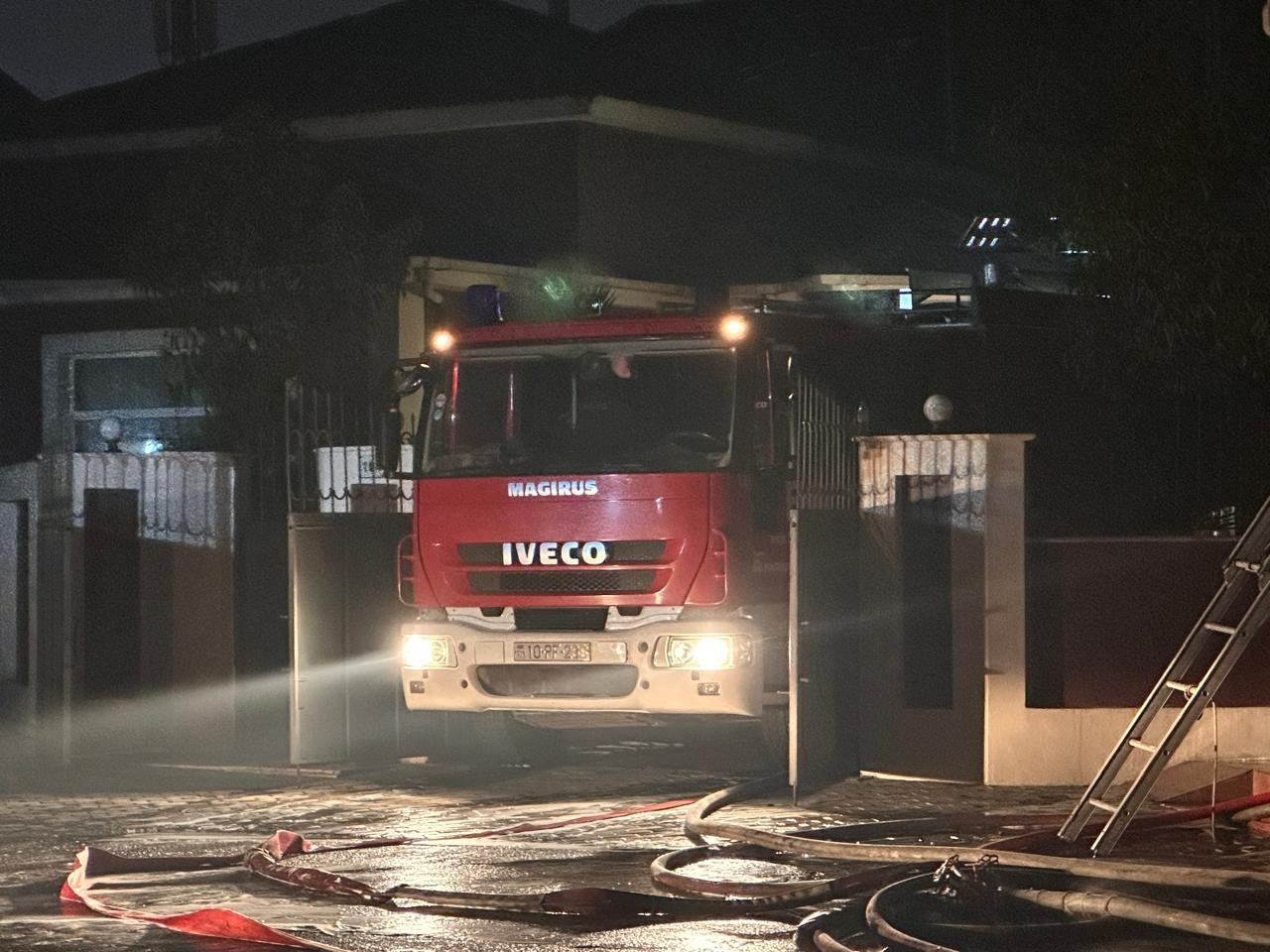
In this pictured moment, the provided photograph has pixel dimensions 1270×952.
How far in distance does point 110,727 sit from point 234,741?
3.22 ft

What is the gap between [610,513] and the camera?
41.8 feet

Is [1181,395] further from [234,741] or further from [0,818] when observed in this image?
[0,818]

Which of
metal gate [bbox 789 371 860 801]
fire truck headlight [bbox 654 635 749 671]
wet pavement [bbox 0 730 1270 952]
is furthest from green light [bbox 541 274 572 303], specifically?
fire truck headlight [bbox 654 635 749 671]

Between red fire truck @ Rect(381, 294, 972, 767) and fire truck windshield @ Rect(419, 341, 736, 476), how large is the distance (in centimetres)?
1

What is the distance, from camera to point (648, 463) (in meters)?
12.8

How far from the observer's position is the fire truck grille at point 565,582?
12.8 meters

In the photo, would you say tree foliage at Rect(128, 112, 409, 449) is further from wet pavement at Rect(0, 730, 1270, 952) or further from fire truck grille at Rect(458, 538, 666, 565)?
fire truck grille at Rect(458, 538, 666, 565)

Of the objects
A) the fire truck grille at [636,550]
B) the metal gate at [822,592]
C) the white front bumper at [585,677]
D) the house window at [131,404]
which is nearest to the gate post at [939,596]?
the metal gate at [822,592]

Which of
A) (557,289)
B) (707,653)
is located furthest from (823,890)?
(557,289)

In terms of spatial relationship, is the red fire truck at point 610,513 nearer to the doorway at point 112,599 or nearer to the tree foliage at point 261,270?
the doorway at point 112,599

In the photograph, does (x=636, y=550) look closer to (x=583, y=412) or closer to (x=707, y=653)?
(x=707, y=653)

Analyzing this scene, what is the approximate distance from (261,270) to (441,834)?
9715 millimetres

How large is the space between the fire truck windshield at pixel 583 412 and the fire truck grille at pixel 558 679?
1133 millimetres

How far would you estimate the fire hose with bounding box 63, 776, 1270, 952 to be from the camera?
837 centimetres
